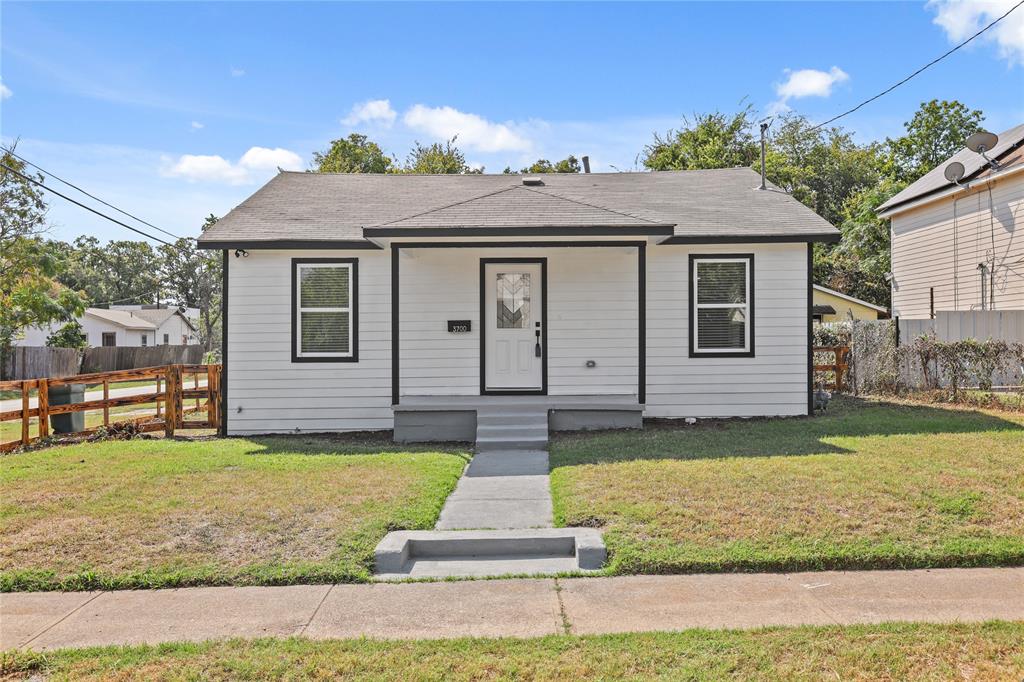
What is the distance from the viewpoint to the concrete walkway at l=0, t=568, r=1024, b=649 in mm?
3748

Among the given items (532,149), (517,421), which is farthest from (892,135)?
(517,421)

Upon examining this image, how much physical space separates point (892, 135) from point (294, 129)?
2451cm

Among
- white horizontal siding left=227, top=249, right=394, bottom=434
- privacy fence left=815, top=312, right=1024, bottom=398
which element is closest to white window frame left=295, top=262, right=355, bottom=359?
white horizontal siding left=227, top=249, right=394, bottom=434

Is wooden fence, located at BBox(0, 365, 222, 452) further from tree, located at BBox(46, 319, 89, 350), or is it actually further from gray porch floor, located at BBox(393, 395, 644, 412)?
tree, located at BBox(46, 319, 89, 350)

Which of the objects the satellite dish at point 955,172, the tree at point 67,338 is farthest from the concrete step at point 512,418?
the tree at point 67,338

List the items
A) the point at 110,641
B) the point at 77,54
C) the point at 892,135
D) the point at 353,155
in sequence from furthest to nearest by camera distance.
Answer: the point at 353,155 < the point at 892,135 < the point at 77,54 < the point at 110,641

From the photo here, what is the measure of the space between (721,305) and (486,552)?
23.2 feet

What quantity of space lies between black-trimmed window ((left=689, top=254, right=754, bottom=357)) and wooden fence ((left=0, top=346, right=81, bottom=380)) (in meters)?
24.2

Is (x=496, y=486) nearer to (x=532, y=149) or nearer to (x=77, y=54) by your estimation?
(x=77, y=54)

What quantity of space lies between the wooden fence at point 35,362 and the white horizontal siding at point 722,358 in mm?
23710

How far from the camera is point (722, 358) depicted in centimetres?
1084

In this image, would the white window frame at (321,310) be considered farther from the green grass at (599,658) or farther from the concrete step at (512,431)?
the green grass at (599,658)

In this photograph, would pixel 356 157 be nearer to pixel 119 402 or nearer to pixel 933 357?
pixel 119 402

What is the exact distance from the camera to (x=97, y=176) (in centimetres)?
1958
